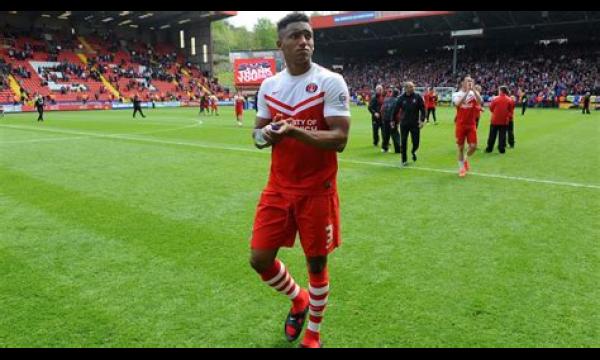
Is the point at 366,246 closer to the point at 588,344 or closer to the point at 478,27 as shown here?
the point at 588,344

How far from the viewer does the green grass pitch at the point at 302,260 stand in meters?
3.93

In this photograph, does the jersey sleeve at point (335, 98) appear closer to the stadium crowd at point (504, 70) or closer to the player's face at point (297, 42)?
the player's face at point (297, 42)

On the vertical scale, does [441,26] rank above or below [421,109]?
above

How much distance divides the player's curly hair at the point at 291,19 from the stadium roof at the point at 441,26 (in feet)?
156

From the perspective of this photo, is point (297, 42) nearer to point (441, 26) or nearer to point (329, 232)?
point (329, 232)

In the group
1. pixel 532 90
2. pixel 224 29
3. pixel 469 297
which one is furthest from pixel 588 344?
pixel 224 29

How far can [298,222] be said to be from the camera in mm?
3516

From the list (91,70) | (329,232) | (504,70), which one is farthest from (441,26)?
(329,232)

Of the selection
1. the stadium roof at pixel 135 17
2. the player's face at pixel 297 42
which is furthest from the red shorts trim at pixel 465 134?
the stadium roof at pixel 135 17

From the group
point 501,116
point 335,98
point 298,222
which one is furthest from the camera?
point 501,116

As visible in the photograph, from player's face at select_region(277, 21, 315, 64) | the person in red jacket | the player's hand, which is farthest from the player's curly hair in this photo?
the person in red jacket

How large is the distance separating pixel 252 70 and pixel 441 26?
22985mm

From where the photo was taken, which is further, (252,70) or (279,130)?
(252,70)

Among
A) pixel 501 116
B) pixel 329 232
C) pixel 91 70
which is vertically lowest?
pixel 329 232
